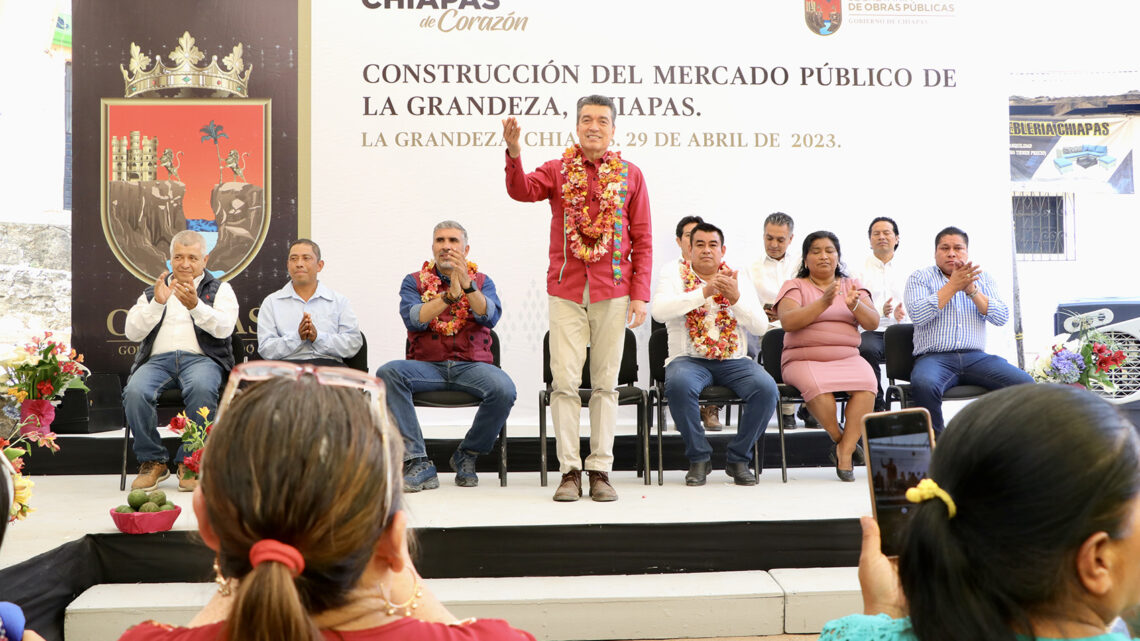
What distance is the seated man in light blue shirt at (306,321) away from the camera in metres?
4.28

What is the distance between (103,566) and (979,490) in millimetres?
2924

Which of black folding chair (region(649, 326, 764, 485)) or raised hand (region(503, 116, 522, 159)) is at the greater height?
raised hand (region(503, 116, 522, 159))

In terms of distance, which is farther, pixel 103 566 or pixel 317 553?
pixel 103 566

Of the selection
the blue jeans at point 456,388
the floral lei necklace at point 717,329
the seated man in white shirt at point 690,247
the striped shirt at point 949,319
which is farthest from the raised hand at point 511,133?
the striped shirt at point 949,319

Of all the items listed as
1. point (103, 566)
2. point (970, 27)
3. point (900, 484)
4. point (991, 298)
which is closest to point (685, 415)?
point (991, 298)

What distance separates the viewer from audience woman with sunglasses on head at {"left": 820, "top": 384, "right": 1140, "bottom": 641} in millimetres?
804

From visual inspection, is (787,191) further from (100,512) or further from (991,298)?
(100,512)

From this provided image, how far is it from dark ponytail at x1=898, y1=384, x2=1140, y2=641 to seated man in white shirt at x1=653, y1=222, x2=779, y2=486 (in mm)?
3268

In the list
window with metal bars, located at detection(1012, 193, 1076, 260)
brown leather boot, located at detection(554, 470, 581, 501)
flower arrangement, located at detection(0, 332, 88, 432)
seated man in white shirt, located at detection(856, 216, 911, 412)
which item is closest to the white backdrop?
seated man in white shirt, located at detection(856, 216, 911, 412)

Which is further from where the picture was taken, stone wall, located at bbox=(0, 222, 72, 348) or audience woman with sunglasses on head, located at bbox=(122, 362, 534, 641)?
stone wall, located at bbox=(0, 222, 72, 348)

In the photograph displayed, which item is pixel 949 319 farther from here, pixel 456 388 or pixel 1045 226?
pixel 1045 226

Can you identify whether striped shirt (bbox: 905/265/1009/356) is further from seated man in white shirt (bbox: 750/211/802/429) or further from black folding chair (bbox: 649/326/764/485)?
black folding chair (bbox: 649/326/764/485)

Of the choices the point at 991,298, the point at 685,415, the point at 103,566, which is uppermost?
the point at 991,298

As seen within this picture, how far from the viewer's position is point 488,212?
17.6 ft
